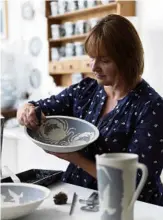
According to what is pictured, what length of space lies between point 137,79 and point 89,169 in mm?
379

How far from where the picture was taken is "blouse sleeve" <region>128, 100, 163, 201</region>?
128 cm

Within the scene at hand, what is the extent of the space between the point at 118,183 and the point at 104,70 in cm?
65

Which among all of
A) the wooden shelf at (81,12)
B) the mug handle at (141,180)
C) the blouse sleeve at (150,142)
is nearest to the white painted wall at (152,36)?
the wooden shelf at (81,12)

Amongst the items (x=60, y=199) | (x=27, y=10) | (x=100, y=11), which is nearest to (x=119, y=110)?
(x=60, y=199)

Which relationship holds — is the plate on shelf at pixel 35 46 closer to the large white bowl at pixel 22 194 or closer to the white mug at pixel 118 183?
the large white bowl at pixel 22 194

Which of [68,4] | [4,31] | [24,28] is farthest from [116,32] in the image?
[4,31]

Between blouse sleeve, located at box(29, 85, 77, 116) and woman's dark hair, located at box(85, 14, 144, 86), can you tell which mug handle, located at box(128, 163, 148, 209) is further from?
blouse sleeve, located at box(29, 85, 77, 116)

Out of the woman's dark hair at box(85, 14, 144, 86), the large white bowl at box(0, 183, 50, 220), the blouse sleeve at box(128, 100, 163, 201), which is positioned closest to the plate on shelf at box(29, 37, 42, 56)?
the woman's dark hair at box(85, 14, 144, 86)

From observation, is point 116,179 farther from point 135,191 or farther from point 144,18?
point 144,18

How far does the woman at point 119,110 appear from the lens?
1.30 metres

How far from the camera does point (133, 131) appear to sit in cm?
135

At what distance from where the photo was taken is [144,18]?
2387 mm

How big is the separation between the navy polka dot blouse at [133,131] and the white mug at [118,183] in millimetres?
336

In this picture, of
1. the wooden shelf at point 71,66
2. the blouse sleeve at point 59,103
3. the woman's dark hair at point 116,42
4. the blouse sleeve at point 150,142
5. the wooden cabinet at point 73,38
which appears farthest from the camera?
the wooden shelf at point 71,66
